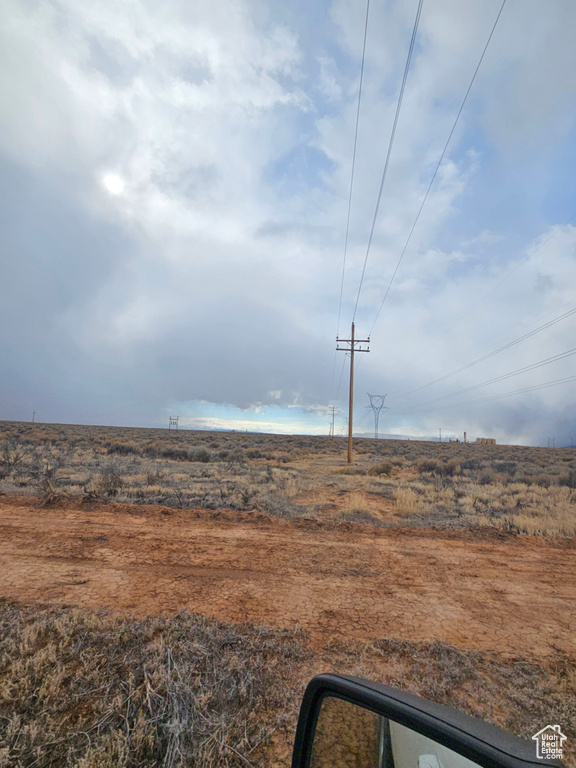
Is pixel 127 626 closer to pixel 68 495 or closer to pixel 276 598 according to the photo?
pixel 276 598

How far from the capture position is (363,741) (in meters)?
1.63

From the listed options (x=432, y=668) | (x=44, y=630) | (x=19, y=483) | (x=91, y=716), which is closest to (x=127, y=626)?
(x=44, y=630)

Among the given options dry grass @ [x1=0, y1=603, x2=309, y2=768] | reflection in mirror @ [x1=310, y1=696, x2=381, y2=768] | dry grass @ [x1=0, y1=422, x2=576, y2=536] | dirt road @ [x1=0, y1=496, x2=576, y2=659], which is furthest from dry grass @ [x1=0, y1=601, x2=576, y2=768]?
dry grass @ [x1=0, y1=422, x2=576, y2=536]

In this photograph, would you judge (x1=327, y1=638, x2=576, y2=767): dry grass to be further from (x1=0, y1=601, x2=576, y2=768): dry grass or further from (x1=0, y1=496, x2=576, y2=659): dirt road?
(x1=0, y1=496, x2=576, y2=659): dirt road

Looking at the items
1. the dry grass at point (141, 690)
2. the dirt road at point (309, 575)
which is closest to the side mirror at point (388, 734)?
the dry grass at point (141, 690)

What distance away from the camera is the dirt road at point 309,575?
5352mm

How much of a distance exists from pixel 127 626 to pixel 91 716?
1.56 meters

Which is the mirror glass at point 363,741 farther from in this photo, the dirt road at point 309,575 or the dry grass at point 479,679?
the dirt road at point 309,575

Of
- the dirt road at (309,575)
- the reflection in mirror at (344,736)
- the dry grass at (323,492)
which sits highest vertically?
the reflection in mirror at (344,736)

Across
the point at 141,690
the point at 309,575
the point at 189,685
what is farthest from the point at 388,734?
the point at 309,575

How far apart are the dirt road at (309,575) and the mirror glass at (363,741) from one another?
346 cm

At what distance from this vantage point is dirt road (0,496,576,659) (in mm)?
5352

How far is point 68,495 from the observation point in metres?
11.5

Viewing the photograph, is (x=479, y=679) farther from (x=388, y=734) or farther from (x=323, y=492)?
(x=323, y=492)
